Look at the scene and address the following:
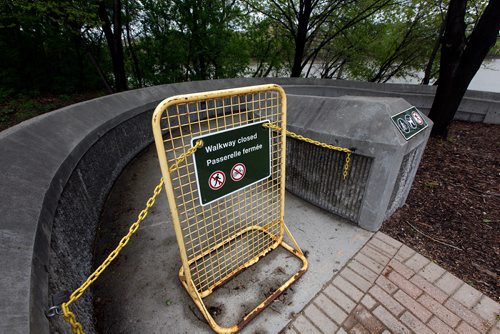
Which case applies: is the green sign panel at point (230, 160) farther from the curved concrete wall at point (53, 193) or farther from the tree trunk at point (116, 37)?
the tree trunk at point (116, 37)

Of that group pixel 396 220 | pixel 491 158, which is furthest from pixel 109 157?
pixel 491 158

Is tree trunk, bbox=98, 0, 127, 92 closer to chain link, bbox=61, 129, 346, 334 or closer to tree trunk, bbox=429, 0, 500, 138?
chain link, bbox=61, 129, 346, 334

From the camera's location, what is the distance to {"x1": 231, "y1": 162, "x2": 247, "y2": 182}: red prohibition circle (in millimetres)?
1999

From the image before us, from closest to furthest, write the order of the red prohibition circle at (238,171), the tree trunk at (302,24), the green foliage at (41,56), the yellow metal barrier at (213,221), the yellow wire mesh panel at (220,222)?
the yellow metal barrier at (213,221)
the yellow wire mesh panel at (220,222)
the red prohibition circle at (238,171)
the green foliage at (41,56)
the tree trunk at (302,24)

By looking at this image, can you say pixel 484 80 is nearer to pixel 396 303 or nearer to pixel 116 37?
pixel 396 303

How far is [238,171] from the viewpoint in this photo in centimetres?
203

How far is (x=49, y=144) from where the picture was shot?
2375mm

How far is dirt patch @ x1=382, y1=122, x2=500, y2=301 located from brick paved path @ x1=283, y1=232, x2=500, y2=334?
0.77 ft

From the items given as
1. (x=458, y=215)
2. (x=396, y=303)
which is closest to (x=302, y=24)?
(x=458, y=215)

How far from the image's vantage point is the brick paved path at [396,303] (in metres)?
2.11

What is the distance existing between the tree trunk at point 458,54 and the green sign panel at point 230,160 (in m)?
5.20

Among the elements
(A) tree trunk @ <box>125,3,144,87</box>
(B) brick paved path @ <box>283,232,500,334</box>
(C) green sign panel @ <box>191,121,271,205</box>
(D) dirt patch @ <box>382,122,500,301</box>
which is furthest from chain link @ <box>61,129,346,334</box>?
(A) tree trunk @ <box>125,3,144,87</box>

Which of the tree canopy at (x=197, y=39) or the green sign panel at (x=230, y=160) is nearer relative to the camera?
the green sign panel at (x=230, y=160)

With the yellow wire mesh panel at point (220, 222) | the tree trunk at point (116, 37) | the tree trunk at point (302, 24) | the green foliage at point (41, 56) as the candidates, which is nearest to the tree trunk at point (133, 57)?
the green foliage at point (41, 56)
